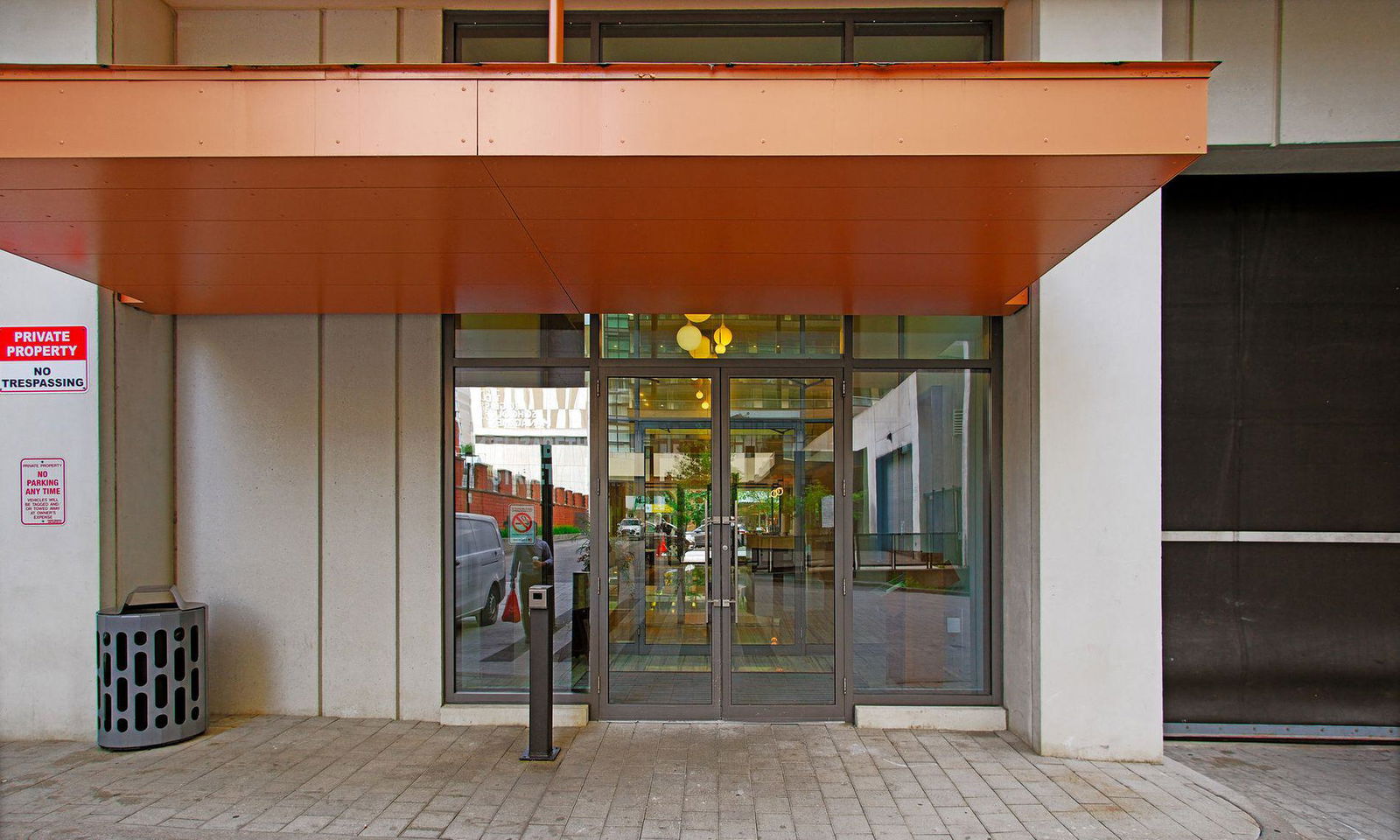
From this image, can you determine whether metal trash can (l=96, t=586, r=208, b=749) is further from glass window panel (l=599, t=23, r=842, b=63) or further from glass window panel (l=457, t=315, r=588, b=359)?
glass window panel (l=599, t=23, r=842, b=63)

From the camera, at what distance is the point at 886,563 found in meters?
6.02

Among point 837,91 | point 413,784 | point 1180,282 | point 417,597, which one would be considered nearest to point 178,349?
point 417,597

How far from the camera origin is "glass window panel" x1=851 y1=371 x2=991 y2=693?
19.6ft

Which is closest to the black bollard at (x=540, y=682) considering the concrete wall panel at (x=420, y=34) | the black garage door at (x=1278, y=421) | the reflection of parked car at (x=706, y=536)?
the reflection of parked car at (x=706, y=536)

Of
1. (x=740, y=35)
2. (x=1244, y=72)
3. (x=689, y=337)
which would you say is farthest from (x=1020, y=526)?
(x=740, y=35)

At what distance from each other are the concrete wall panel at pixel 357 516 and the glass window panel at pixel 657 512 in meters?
1.63

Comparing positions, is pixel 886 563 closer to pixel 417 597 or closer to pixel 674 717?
pixel 674 717

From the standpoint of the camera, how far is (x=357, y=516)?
235 inches

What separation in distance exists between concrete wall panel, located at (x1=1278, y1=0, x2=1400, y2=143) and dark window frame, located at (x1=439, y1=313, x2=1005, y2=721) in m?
2.33

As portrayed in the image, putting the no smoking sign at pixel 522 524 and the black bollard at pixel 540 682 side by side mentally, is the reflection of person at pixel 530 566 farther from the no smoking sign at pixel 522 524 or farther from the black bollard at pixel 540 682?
the black bollard at pixel 540 682

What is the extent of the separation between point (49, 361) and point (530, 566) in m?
3.49

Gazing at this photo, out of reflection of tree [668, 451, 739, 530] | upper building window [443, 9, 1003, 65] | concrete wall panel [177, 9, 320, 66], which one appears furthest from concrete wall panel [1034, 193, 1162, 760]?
concrete wall panel [177, 9, 320, 66]

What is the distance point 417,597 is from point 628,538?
5.22ft

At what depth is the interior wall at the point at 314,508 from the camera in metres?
5.93
